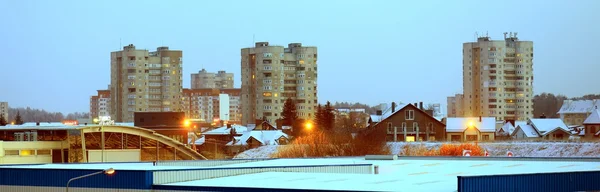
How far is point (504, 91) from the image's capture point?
190000mm

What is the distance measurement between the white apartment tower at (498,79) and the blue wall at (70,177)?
151 metres

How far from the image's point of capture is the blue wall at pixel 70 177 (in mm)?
37550

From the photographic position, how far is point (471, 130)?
124 m

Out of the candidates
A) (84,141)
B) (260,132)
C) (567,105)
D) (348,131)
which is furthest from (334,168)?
(567,105)

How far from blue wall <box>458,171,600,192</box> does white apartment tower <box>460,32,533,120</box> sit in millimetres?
150980

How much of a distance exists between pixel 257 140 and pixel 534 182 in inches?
3335

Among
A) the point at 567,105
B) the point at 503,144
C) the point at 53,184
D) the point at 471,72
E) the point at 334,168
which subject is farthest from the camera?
the point at 471,72

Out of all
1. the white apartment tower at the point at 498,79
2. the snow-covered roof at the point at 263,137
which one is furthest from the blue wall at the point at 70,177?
the white apartment tower at the point at 498,79

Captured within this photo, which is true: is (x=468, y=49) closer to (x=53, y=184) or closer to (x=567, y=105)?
(x=567, y=105)

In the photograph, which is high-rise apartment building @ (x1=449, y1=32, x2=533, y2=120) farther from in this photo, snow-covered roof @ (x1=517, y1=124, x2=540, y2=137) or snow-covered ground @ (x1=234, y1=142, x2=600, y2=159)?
snow-covered ground @ (x1=234, y1=142, x2=600, y2=159)

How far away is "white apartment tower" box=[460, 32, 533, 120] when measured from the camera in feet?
619

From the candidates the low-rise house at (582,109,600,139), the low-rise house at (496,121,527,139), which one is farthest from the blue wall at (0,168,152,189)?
the low-rise house at (496,121,527,139)

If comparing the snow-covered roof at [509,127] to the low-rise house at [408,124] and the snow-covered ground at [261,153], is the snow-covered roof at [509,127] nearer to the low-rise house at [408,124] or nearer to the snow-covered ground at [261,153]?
the low-rise house at [408,124]

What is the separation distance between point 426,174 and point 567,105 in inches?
5645
